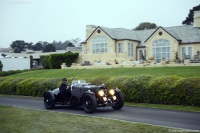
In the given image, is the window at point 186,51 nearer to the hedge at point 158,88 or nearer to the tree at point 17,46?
the hedge at point 158,88

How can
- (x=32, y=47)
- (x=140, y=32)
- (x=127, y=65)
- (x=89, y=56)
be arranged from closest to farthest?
(x=127, y=65), (x=89, y=56), (x=140, y=32), (x=32, y=47)

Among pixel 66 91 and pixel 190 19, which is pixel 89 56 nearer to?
pixel 66 91

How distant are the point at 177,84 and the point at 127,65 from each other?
2064cm

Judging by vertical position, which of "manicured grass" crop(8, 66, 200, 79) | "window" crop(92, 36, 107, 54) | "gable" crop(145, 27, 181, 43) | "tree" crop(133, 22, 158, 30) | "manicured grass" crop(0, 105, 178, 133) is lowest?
"manicured grass" crop(0, 105, 178, 133)

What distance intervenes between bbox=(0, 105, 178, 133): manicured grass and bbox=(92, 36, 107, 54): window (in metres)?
38.3

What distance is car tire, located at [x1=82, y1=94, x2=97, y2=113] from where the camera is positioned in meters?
13.5

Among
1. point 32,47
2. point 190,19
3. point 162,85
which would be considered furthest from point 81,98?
point 32,47

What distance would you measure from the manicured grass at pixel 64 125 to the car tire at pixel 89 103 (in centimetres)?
166

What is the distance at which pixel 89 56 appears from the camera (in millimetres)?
48531

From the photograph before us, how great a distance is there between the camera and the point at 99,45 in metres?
50.5

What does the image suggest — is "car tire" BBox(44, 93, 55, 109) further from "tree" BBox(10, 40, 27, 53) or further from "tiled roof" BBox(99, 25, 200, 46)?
"tree" BBox(10, 40, 27, 53)

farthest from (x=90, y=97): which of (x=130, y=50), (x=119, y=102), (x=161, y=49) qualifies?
(x=130, y=50)

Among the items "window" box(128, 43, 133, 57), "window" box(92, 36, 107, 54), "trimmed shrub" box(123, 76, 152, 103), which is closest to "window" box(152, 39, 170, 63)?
"window" box(128, 43, 133, 57)

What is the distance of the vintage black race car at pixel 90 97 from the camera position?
13.7 m
